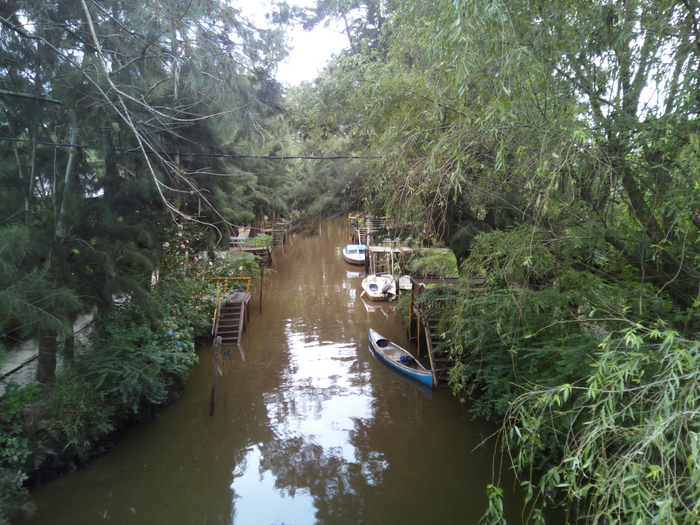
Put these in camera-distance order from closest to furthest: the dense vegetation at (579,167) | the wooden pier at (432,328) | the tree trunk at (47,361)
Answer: the dense vegetation at (579,167)
the tree trunk at (47,361)
the wooden pier at (432,328)

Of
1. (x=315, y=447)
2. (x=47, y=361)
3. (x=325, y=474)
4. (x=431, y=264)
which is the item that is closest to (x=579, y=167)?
(x=431, y=264)

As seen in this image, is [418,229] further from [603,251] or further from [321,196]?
[321,196]

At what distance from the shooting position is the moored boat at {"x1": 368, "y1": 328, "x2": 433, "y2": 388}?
998 cm

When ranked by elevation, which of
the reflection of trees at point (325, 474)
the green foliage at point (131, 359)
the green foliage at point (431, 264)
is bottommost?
the reflection of trees at point (325, 474)

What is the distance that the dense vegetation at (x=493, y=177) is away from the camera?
337cm

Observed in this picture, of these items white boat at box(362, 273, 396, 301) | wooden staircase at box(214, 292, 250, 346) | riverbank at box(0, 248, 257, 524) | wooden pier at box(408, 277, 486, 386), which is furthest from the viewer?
white boat at box(362, 273, 396, 301)

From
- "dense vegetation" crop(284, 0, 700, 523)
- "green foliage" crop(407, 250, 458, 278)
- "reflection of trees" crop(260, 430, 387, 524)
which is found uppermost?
"dense vegetation" crop(284, 0, 700, 523)

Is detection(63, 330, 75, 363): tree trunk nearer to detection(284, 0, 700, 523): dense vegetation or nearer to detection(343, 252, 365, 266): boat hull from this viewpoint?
detection(284, 0, 700, 523): dense vegetation

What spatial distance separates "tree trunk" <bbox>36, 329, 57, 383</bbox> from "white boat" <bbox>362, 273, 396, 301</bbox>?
11693 mm

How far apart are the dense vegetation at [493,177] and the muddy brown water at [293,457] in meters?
0.99

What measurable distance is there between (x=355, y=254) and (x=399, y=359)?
51.0 ft

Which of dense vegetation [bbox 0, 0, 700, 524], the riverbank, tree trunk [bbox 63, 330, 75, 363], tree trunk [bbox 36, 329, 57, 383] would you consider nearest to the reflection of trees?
dense vegetation [bbox 0, 0, 700, 524]

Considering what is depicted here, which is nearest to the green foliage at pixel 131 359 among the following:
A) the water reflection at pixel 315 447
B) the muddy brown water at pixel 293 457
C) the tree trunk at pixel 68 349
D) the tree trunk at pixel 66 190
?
the tree trunk at pixel 68 349

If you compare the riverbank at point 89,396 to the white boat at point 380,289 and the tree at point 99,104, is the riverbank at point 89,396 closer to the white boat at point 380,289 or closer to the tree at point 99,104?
the tree at point 99,104
